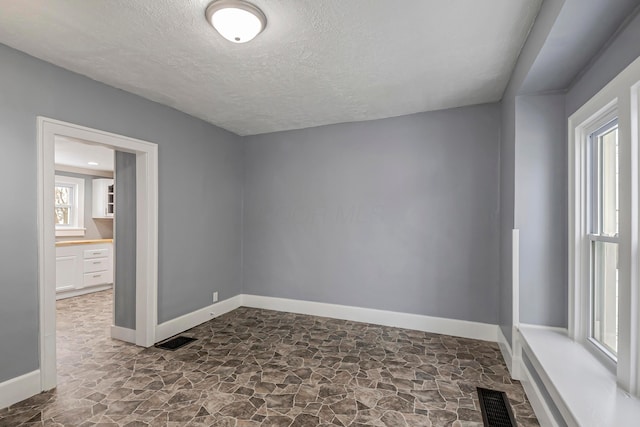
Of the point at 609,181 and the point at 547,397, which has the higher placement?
the point at 609,181

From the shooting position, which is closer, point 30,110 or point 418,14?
point 418,14

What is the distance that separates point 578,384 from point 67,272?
678 cm

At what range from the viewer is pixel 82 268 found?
549cm

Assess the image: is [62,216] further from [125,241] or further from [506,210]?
[506,210]

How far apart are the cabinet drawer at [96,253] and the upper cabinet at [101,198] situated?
126 centimetres

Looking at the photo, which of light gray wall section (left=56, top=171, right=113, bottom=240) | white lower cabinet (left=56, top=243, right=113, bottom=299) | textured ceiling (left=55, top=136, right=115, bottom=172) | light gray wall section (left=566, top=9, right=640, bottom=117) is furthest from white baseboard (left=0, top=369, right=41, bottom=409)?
light gray wall section (left=56, top=171, right=113, bottom=240)

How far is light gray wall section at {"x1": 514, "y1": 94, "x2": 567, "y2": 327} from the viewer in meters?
2.37

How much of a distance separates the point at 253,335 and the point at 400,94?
3079 millimetres

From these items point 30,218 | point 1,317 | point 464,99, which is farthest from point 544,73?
point 1,317

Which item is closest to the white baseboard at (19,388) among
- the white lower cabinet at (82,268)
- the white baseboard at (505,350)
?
the white lower cabinet at (82,268)

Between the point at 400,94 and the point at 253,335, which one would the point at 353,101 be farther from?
the point at 253,335

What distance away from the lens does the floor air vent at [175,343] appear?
3.18 m

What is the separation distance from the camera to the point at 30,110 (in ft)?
7.61

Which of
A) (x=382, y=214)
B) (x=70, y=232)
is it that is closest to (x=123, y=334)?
(x=382, y=214)
